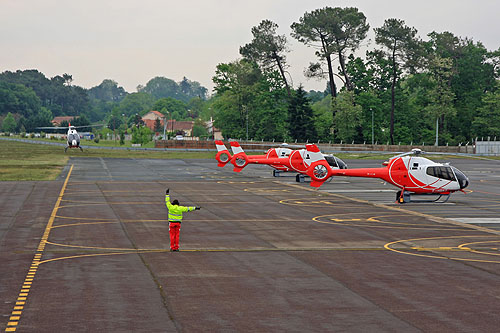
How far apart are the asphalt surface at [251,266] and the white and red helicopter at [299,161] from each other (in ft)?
11.2

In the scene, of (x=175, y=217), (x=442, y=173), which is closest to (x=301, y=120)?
(x=442, y=173)

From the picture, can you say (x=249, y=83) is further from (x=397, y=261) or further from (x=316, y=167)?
(x=397, y=261)

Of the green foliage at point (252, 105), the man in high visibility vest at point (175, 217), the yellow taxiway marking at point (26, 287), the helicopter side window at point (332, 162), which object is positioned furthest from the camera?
A: the green foliage at point (252, 105)

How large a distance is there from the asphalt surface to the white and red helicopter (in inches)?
135

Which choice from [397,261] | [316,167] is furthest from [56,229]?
[316,167]

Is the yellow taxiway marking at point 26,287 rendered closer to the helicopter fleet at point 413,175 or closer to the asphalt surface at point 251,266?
the asphalt surface at point 251,266

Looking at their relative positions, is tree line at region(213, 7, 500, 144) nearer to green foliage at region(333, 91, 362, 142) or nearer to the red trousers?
green foliage at region(333, 91, 362, 142)

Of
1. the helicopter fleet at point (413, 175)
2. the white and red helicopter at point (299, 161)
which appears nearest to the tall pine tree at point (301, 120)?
the white and red helicopter at point (299, 161)

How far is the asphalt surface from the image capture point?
50.2ft

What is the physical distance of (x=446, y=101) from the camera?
134375 mm

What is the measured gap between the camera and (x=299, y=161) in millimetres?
58000

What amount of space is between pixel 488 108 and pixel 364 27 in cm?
3143

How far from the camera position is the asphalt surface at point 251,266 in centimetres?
1531

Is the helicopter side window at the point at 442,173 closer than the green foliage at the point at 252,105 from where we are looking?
Yes
